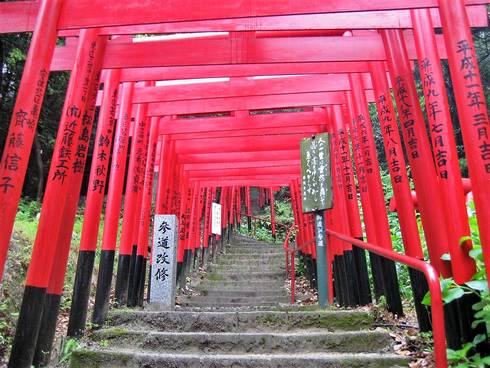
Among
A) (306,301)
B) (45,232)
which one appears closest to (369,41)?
(45,232)

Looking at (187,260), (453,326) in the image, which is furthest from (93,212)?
(187,260)

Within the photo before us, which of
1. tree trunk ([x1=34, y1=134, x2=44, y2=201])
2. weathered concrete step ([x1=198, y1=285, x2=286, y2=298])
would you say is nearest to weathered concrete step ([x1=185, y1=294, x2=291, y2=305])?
weathered concrete step ([x1=198, y1=285, x2=286, y2=298])

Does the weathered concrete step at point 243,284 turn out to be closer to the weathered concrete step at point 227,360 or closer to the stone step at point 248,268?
the stone step at point 248,268

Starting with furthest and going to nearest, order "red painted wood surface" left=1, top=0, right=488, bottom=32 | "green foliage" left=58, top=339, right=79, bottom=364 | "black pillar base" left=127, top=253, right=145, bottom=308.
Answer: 1. "black pillar base" left=127, top=253, right=145, bottom=308
2. "green foliage" left=58, top=339, right=79, bottom=364
3. "red painted wood surface" left=1, top=0, right=488, bottom=32

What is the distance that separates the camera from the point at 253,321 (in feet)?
16.0

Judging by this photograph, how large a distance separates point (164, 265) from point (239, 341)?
2.92 meters

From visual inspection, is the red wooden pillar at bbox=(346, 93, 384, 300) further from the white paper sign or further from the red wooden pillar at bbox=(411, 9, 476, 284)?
the white paper sign

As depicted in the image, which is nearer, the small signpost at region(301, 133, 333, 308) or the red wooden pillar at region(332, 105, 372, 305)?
the small signpost at region(301, 133, 333, 308)

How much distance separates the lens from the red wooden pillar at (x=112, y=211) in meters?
5.88

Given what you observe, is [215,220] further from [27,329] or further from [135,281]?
[27,329]

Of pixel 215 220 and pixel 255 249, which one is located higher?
pixel 215 220

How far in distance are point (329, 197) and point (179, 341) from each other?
265 cm

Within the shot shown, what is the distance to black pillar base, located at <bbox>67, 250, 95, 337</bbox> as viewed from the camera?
523 centimetres

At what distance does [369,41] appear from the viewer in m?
5.92
